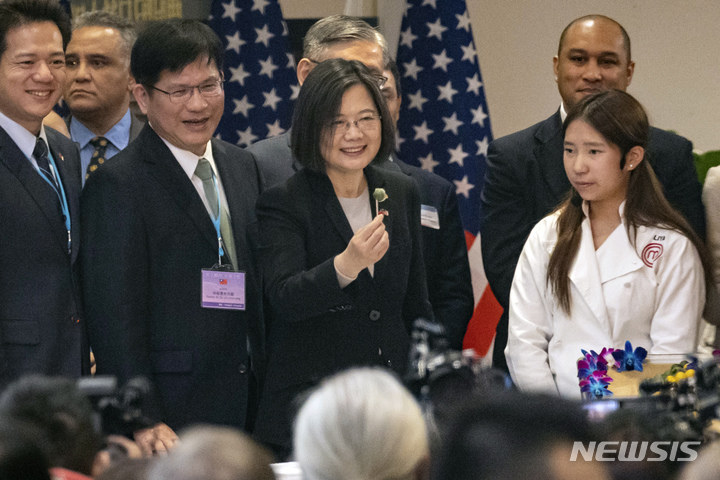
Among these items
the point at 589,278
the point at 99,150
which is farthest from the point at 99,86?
the point at 589,278

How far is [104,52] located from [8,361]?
1.92 meters

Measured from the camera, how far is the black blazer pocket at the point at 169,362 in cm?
280

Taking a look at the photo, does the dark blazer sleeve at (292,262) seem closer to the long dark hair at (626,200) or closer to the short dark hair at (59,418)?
the long dark hair at (626,200)

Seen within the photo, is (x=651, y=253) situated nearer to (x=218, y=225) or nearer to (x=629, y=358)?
(x=629, y=358)

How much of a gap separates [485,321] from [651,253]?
2.14 m

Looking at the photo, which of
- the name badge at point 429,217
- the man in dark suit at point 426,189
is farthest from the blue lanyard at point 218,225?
the name badge at point 429,217

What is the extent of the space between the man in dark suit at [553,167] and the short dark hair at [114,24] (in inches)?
73.0

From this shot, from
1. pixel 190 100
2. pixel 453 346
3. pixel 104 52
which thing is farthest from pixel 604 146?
pixel 104 52

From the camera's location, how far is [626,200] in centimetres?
301

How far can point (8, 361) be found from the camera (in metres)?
2.62

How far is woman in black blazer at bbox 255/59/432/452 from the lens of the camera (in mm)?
2693

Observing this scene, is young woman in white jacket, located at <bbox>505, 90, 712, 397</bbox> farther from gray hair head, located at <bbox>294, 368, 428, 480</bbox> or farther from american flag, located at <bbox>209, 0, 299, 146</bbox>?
american flag, located at <bbox>209, 0, 299, 146</bbox>

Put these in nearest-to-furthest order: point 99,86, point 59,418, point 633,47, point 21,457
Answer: point 21,457 < point 59,418 < point 99,86 < point 633,47

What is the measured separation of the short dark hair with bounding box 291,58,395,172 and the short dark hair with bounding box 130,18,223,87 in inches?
17.3
